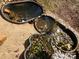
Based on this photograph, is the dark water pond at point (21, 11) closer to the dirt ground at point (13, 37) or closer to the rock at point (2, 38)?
the dirt ground at point (13, 37)

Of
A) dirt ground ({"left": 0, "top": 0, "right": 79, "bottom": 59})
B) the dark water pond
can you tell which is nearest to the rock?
dirt ground ({"left": 0, "top": 0, "right": 79, "bottom": 59})

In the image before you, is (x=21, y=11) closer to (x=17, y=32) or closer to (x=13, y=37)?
(x=17, y=32)

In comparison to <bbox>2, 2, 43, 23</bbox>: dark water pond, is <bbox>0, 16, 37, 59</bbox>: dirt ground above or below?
below

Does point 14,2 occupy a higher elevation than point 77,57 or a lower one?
higher

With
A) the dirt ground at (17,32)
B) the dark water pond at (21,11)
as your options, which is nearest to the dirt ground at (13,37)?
the dirt ground at (17,32)

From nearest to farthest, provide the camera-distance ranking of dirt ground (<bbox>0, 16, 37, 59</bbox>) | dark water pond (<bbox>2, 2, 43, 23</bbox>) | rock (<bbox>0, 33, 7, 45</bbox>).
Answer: dirt ground (<bbox>0, 16, 37, 59</bbox>) < rock (<bbox>0, 33, 7, 45</bbox>) < dark water pond (<bbox>2, 2, 43, 23</bbox>)

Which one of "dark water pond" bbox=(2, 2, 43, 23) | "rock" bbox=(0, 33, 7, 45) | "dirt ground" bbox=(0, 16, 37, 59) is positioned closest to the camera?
"dirt ground" bbox=(0, 16, 37, 59)

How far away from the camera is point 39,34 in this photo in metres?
5.98

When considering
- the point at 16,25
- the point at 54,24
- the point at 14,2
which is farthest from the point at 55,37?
the point at 14,2

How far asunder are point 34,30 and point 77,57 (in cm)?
135

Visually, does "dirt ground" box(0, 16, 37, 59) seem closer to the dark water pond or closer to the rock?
the rock

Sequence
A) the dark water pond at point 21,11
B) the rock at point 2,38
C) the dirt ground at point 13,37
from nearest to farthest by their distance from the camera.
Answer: the dirt ground at point 13,37 → the rock at point 2,38 → the dark water pond at point 21,11

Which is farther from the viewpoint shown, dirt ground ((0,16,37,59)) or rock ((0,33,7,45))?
rock ((0,33,7,45))

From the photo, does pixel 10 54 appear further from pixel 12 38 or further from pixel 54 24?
pixel 54 24
